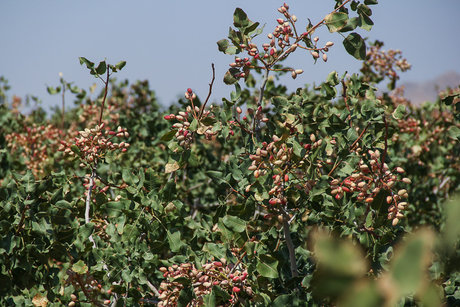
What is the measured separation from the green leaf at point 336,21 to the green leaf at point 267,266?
104cm

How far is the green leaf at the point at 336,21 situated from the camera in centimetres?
213

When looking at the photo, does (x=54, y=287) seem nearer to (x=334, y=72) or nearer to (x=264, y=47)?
(x=264, y=47)

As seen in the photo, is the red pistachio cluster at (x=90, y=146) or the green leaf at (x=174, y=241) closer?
the green leaf at (x=174, y=241)

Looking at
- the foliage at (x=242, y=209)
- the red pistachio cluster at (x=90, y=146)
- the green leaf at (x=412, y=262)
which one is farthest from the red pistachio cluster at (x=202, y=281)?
the green leaf at (x=412, y=262)

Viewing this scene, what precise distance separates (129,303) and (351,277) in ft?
6.11

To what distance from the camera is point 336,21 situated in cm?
215

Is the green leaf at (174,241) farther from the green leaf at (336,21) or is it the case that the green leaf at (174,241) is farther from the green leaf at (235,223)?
the green leaf at (336,21)

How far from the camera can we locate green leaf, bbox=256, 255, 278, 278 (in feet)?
6.55

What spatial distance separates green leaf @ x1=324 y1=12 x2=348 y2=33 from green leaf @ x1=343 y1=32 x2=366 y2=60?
2.6 inches

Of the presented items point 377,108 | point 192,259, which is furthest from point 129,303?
point 377,108

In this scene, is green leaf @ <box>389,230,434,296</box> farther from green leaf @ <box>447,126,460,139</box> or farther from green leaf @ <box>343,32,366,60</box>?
green leaf @ <box>447,126,460,139</box>

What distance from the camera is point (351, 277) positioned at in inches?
24.9

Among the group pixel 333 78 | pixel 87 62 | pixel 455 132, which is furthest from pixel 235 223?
pixel 455 132

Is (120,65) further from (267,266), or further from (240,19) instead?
(267,266)
